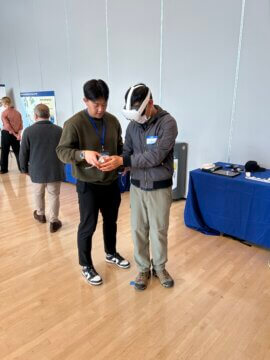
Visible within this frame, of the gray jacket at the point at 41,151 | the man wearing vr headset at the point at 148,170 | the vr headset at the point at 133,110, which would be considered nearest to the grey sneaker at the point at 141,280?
the man wearing vr headset at the point at 148,170

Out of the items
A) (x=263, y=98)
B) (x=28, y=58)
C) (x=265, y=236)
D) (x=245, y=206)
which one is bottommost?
(x=265, y=236)

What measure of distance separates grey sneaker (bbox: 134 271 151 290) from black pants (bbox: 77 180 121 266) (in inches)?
15.4

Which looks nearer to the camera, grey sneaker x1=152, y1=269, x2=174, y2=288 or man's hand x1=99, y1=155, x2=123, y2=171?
man's hand x1=99, y1=155, x2=123, y2=171

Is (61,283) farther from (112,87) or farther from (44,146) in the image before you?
(112,87)

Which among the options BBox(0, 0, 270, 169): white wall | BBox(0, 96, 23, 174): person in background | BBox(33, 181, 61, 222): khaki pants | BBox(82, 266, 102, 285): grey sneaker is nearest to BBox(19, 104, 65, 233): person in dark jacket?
BBox(33, 181, 61, 222): khaki pants

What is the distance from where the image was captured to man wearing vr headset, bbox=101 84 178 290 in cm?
162

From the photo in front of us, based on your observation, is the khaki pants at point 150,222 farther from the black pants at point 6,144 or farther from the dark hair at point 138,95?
the black pants at point 6,144

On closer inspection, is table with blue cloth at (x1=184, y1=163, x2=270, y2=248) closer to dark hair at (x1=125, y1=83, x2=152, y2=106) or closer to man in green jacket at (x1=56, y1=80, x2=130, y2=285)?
man in green jacket at (x1=56, y1=80, x2=130, y2=285)

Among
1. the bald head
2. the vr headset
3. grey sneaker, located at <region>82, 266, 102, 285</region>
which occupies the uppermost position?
the vr headset

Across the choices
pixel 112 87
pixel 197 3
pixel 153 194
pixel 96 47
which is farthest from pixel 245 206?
pixel 96 47

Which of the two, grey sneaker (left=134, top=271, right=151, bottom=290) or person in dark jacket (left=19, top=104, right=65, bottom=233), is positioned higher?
person in dark jacket (left=19, top=104, right=65, bottom=233)

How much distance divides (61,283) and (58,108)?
4380mm

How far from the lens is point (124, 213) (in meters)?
3.40

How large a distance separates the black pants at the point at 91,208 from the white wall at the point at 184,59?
1918mm
